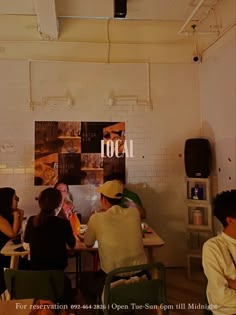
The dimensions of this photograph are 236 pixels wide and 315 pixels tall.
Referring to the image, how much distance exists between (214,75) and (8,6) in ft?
9.20

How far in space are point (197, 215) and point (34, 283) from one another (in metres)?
2.60

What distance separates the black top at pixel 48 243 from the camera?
7.67 feet

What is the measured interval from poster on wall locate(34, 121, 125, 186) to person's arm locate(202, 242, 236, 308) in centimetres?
273

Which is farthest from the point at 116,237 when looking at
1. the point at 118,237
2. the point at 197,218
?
the point at 197,218

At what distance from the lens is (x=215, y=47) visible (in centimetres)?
395

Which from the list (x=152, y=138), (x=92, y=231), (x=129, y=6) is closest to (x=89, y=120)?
(x=152, y=138)

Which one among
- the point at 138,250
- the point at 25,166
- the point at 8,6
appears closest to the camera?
the point at 138,250

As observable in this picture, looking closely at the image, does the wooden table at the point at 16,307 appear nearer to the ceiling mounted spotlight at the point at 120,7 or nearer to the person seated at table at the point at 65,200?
the person seated at table at the point at 65,200

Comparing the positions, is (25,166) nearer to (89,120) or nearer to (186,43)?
(89,120)

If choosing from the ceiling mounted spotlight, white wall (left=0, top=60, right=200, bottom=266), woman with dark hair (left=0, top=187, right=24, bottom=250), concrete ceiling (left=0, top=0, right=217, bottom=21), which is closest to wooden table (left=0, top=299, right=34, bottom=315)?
woman with dark hair (left=0, top=187, right=24, bottom=250)

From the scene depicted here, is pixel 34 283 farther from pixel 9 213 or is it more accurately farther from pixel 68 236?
pixel 9 213

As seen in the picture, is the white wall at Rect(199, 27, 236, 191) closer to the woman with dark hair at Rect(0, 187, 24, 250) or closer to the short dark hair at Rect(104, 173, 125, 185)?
the short dark hair at Rect(104, 173, 125, 185)

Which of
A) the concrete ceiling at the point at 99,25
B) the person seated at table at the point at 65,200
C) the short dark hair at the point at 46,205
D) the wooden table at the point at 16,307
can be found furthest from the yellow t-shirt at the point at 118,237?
the concrete ceiling at the point at 99,25

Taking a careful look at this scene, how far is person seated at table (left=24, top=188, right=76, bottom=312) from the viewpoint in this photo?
234 centimetres
